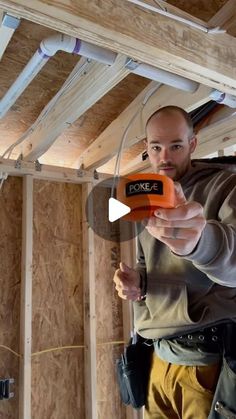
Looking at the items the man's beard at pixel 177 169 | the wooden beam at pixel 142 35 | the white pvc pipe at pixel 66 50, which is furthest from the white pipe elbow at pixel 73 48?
the man's beard at pixel 177 169

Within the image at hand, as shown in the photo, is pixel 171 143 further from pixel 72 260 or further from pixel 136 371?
pixel 72 260

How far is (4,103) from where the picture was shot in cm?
178

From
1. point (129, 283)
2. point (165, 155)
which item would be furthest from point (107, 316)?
point (165, 155)

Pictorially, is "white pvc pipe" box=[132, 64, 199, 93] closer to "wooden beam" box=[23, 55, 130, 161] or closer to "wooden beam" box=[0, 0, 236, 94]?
"wooden beam" box=[23, 55, 130, 161]

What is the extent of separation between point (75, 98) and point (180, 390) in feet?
4.52

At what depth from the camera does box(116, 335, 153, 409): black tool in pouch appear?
1348mm

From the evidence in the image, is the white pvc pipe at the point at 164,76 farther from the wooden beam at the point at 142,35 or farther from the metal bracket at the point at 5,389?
the metal bracket at the point at 5,389

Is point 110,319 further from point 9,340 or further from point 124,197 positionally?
point 124,197

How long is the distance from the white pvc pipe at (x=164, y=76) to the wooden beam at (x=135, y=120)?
7 cm

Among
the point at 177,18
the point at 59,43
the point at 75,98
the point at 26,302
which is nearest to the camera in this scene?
the point at 177,18

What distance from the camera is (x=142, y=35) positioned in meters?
1.08

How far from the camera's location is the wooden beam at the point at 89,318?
7.98 feet

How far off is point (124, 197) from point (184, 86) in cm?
107

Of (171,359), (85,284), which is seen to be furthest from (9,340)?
(171,359)
